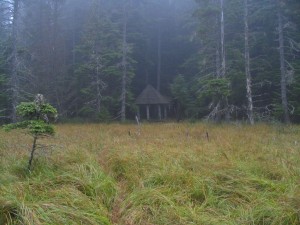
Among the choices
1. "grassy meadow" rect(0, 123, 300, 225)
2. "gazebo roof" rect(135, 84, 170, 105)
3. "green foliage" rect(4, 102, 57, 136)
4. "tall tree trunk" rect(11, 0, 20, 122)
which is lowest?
"grassy meadow" rect(0, 123, 300, 225)

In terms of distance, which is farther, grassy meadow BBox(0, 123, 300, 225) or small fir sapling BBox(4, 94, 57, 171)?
small fir sapling BBox(4, 94, 57, 171)

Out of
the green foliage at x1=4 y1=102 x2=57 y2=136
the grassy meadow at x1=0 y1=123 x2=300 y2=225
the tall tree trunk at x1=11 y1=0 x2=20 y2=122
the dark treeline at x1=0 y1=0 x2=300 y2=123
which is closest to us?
the grassy meadow at x1=0 y1=123 x2=300 y2=225

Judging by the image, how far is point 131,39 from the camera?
1377 inches

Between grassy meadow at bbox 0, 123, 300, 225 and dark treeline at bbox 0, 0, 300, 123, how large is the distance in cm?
1330

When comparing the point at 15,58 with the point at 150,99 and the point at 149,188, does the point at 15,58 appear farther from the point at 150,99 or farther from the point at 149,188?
the point at 149,188

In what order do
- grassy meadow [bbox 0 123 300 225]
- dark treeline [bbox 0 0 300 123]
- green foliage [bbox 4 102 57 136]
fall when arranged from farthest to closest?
dark treeline [bbox 0 0 300 123], green foliage [bbox 4 102 57 136], grassy meadow [bbox 0 123 300 225]

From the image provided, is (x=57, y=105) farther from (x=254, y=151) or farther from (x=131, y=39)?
(x=254, y=151)

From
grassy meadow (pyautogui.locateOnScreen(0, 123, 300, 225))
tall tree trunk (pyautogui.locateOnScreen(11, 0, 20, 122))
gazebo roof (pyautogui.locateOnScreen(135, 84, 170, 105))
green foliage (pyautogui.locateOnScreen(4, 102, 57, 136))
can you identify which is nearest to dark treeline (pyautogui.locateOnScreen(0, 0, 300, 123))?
tall tree trunk (pyautogui.locateOnScreen(11, 0, 20, 122))

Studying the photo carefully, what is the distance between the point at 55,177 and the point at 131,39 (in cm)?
3025

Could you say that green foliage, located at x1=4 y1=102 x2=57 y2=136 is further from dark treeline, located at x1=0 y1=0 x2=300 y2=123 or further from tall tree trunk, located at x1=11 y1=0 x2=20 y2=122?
tall tree trunk, located at x1=11 y1=0 x2=20 y2=122

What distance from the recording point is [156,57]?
130 feet

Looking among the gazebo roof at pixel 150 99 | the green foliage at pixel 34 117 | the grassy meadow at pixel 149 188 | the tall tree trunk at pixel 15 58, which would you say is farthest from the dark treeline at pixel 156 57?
the green foliage at pixel 34 117

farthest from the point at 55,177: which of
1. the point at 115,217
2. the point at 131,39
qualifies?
the point at 131,39

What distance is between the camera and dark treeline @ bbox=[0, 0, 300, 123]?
71.5ft
